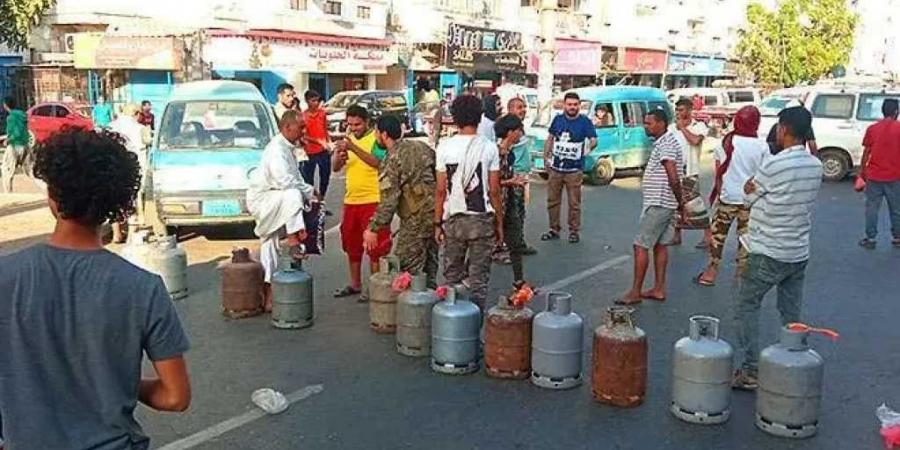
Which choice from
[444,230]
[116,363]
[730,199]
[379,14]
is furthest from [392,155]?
[379,14]

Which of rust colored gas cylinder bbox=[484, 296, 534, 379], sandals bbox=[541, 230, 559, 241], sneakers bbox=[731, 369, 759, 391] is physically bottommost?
sandals bbox=[541, 230, 559, 241]

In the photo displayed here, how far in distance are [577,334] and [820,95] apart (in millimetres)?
15653

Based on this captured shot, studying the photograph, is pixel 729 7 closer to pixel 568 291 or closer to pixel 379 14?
pixel 379 14

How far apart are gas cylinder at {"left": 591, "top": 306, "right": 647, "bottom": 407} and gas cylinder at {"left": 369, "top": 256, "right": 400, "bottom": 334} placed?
1914 mm

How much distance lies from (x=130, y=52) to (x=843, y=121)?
1949cm

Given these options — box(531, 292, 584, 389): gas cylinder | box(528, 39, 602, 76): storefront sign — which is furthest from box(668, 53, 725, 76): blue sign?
box(531, 292, 584, 389): gas cylinder

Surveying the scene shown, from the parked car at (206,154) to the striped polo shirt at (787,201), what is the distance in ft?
21.8

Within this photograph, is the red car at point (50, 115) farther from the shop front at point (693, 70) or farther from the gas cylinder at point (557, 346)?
the shop front at point (693, 70)

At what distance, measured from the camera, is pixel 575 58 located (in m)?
40.9

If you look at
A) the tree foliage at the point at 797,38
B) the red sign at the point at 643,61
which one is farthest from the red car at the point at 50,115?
the tree foliage at the point at 797,38

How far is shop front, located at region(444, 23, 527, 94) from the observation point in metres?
35.3

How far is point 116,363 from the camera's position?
7.47 ft

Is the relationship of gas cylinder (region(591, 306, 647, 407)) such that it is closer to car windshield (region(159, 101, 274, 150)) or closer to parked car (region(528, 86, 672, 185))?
car windshield (region(159, 101, 274, 150))

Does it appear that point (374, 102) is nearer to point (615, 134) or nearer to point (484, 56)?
point (615, 134)
